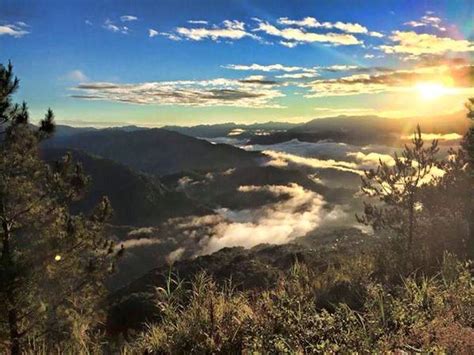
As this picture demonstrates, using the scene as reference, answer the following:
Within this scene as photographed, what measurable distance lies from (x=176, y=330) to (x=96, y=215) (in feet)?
48.2

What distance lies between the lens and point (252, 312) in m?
5.81

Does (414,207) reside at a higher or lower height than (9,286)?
higher

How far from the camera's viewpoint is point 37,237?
54.0 ft

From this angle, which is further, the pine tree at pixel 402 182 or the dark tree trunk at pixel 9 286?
the pine tree at pixel 402 182

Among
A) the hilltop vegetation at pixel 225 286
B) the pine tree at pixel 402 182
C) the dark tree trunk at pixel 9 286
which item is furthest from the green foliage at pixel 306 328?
the pine tree at pixel 402 182

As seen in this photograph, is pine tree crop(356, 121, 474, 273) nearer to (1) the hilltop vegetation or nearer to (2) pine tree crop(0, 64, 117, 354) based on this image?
(1) the hilltop vegetation

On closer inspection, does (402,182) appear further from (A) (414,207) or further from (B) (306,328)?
(B) (306,328)

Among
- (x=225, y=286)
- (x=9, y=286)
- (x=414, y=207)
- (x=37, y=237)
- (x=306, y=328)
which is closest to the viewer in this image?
(x=306, y=328)

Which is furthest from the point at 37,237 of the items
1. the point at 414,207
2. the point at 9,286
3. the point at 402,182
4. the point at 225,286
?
the point at 414,207

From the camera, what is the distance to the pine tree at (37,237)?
14.6 metres

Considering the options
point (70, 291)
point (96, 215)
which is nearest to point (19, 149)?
point (96, 215)

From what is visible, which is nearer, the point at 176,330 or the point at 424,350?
the point at 424,350

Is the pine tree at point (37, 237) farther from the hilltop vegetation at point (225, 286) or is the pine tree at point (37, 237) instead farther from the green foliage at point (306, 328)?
the green foliage at point (306, 328)

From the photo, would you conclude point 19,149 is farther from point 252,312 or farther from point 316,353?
point 316,353
